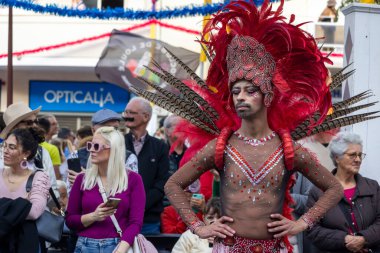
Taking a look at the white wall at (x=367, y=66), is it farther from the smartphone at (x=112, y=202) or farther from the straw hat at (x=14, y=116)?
the straw hat at (x=14, y=116)

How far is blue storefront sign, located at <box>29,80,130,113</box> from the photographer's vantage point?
76.2ft

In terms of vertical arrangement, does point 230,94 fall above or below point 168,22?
above

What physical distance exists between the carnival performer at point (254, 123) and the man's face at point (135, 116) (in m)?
2.92

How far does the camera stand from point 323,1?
2286 centimetres

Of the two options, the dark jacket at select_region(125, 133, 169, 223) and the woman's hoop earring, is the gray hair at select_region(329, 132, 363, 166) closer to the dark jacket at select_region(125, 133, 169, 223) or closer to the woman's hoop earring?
the dark jacket at select_region(125, 133, 169, 223)

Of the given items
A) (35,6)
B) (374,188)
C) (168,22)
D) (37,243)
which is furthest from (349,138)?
(168,22)

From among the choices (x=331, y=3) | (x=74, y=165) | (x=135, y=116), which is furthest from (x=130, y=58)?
(x=74, y=165)

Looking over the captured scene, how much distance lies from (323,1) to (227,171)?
60.5 feet

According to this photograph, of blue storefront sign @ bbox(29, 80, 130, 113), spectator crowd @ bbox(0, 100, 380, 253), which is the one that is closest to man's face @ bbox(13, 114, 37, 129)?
spectator crowd @ bbox(0, 100, 380, 253)

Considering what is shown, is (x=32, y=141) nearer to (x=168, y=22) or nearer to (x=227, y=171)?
(x=227, y=171)

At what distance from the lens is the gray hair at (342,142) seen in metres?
7.02

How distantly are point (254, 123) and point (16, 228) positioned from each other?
254cm

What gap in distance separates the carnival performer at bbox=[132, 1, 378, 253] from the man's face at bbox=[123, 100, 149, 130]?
9.59 feet

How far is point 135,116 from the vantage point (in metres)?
8.36
